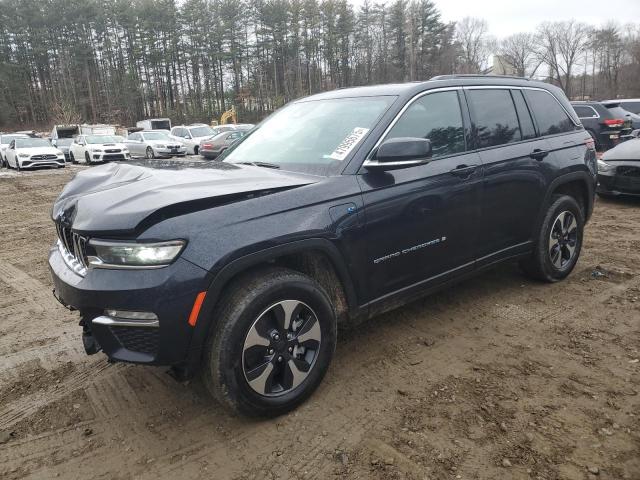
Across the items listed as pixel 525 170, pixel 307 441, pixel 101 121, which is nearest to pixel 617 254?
pixel 525 170

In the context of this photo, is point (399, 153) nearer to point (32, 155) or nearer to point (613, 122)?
point (613, 122)

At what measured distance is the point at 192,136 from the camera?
84.1 ft

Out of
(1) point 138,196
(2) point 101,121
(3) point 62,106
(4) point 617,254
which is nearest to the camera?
(1) point 138,196

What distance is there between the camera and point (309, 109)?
3.82 m

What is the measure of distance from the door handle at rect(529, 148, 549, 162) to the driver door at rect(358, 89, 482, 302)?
0.75m

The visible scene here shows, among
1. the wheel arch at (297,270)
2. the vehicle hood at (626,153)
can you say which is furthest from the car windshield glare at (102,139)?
the wheel arch at (297,270)

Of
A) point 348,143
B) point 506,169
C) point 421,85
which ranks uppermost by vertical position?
point 421,85

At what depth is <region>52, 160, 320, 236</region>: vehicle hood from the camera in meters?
2.34

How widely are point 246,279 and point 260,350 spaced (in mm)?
390

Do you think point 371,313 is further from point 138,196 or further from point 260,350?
point 138,196

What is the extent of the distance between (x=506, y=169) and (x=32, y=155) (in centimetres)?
2163

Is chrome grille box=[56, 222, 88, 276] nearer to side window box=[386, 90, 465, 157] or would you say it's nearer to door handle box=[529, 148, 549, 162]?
side window box=[386, 90, 465, 157]

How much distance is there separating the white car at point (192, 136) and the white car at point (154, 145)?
2.95 ft

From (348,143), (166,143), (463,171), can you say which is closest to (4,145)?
(166,143)
